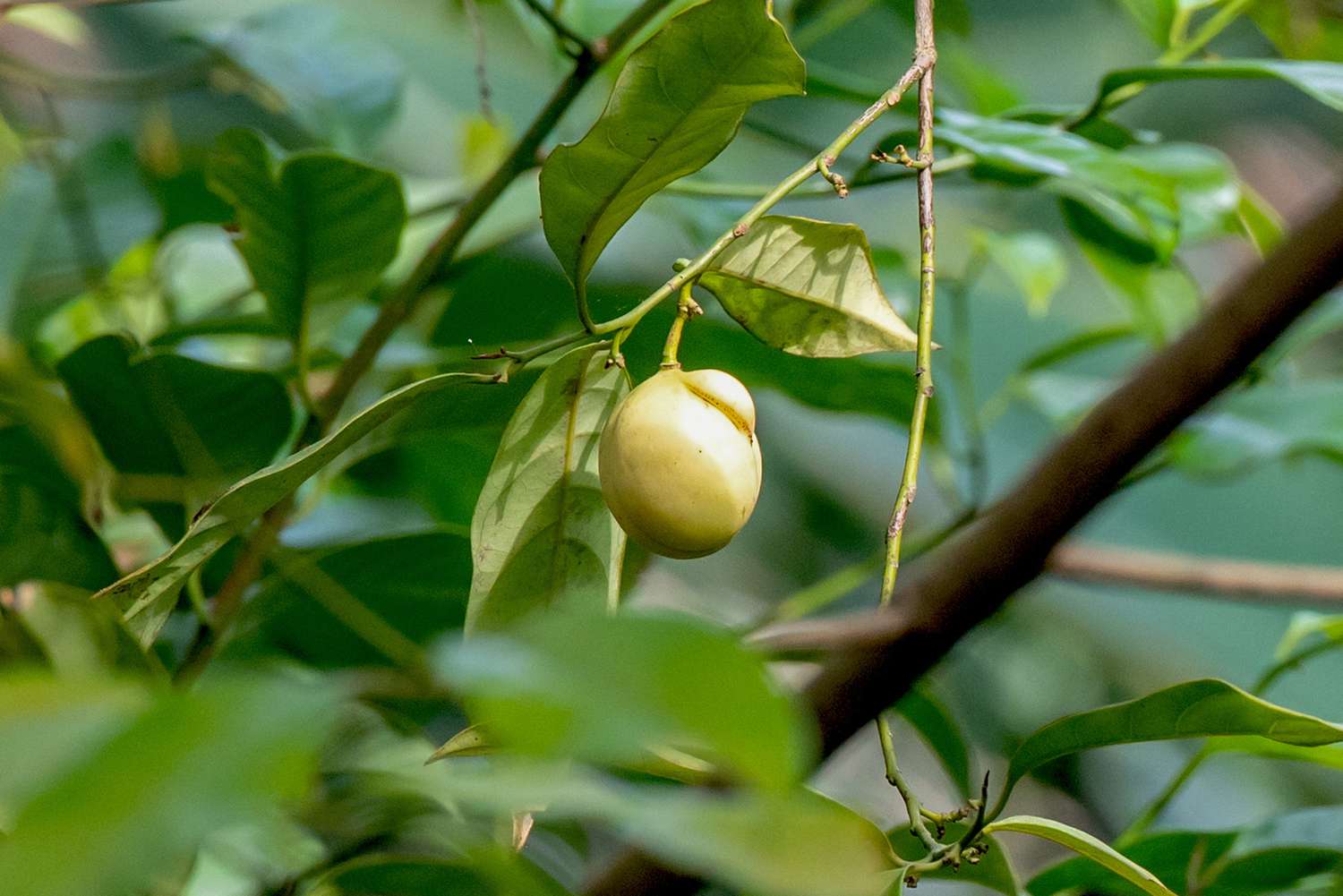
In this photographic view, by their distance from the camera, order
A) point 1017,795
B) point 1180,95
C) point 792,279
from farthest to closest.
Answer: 1. point 1180,95
2. point 1017,795
3. point 792,279

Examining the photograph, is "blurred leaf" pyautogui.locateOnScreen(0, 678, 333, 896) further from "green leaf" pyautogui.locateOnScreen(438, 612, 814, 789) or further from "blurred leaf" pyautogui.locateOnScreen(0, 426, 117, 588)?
"blurred leaf" pyautogui.locateOnScreen(0, 426, 117, 588)

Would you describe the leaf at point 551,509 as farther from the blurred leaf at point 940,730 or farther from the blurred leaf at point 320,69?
the blurred leaf at point 320,69

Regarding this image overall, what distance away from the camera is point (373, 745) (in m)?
0.43

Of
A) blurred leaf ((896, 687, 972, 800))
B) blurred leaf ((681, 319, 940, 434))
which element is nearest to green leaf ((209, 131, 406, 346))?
blurred leaf ((681, 319, 940, 434))

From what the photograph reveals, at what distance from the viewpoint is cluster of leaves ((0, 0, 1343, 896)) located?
0.12 meters

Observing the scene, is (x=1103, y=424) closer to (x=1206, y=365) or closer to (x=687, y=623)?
(x=1206, y=365)

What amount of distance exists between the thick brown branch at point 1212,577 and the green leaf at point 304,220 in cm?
37

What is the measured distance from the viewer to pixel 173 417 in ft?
1.37

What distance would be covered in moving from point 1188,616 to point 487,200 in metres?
1.58

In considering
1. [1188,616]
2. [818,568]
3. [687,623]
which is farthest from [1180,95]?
[687,623]

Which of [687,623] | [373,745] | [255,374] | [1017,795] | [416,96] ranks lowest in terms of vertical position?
[1017,795]

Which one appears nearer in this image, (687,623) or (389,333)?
(687,623)

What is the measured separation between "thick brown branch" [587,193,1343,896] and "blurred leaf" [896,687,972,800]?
6 cm

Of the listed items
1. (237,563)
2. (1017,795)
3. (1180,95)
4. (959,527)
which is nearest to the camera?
(237,563)
